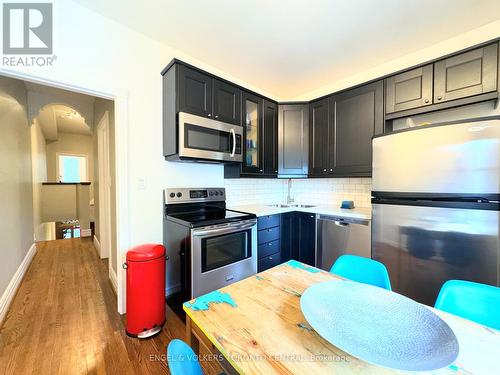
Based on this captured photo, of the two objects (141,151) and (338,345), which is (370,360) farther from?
(141,151)

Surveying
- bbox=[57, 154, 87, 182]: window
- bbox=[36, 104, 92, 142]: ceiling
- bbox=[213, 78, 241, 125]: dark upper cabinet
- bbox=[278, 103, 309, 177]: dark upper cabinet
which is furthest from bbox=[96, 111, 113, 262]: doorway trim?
bbox=[57, 154, 87, 182]: window

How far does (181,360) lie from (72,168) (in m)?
8.96

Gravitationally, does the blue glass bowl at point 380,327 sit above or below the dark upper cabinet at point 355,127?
below

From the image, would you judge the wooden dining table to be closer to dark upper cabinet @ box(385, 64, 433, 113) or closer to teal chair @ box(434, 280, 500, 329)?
teal chair @ box(434, 280, 500, 329)

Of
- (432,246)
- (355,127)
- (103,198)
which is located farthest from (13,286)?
(355,127)

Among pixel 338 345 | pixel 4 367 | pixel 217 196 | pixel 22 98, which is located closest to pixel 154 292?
pixel 4 367

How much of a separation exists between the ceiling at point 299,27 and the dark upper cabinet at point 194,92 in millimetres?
375

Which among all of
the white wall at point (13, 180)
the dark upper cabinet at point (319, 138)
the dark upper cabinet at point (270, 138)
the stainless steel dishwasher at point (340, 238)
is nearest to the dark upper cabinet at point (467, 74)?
the dark upper cabinet at point (319, 138)

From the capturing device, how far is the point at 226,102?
88.8 inches

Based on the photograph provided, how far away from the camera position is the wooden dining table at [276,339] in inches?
22.4

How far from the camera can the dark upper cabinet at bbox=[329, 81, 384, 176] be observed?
2.30 meters

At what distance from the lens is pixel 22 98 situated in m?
2.84

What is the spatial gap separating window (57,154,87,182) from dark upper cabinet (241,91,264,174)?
23.1 feet

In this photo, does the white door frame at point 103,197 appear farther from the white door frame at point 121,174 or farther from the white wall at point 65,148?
the white wall at point 65,148
